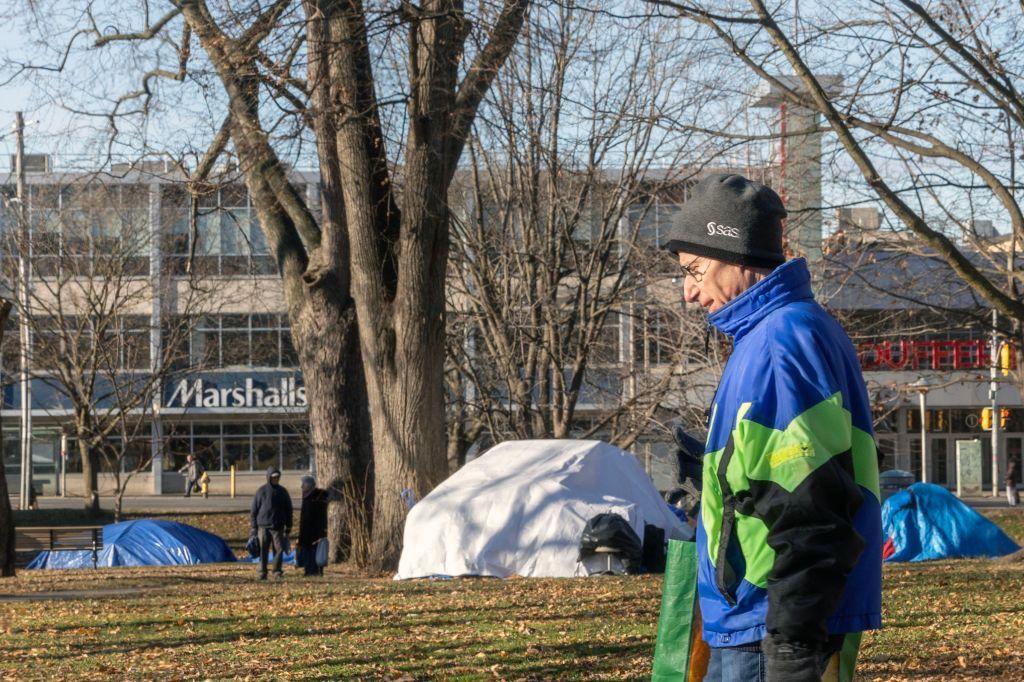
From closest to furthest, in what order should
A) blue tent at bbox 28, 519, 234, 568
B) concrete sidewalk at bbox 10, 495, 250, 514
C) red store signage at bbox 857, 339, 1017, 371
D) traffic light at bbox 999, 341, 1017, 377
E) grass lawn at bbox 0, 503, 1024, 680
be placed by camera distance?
1. grass lawn at bbox 0, 503, 1024, 680
2. red store signage at bbox 857, 339, 1017, 371
3. traffic light at bbox 999, 341, 1017, 377
4. blue tent at bbox 28, 519, 234, 568
5. concrete sidewalk at bbox 10, 495, 250, 514

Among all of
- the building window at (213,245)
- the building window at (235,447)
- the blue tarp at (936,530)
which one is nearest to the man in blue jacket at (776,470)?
the blue tarp at (936,530)

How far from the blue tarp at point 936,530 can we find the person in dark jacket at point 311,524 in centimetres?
982

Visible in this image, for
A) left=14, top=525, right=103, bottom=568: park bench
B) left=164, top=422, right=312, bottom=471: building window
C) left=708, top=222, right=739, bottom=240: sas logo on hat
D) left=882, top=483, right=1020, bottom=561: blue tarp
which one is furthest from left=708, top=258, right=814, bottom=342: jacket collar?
left=164, top=422, right=312, bottom=471: building window

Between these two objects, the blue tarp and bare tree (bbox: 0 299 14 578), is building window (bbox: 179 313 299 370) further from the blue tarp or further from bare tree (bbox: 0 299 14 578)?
bare tree (bbox: 0 299 14 578)

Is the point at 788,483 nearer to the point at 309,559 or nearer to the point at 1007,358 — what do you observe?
the point at 309,559

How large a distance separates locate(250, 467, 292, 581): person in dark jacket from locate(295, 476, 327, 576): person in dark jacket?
17.4 inches

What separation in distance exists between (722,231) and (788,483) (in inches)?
26.6

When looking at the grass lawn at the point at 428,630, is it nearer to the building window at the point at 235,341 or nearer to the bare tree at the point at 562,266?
the bare tree at the point at 562,266

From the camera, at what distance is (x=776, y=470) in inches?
107

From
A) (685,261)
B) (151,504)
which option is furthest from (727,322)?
(151,504)

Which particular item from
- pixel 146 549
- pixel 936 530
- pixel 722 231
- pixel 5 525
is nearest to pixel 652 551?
pixel 936 530

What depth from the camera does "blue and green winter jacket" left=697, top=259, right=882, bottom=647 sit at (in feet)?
8.61

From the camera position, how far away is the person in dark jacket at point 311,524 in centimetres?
1870

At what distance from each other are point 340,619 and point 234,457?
45.6 m
